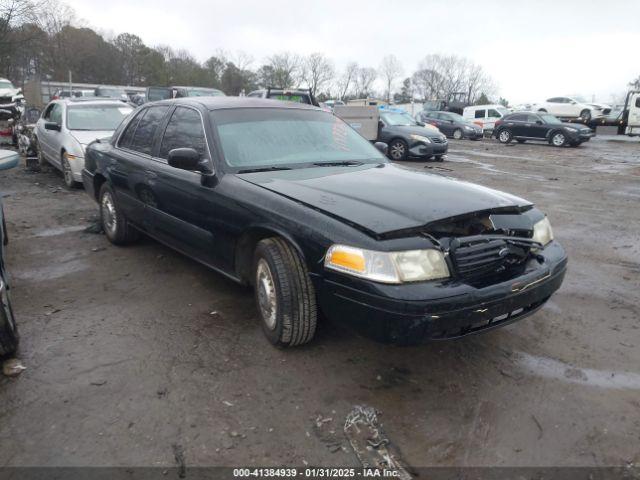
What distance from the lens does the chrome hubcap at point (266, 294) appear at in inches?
124

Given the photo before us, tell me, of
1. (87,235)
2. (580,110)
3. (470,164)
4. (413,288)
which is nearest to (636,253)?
(413,288)

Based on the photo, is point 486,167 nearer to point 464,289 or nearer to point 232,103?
point 232,103

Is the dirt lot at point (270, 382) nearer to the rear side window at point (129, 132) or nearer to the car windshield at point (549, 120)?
the rear side window at point (129, 132)

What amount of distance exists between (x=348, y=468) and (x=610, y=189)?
411 inches

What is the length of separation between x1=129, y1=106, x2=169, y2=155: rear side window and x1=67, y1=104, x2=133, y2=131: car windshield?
4329 millimetres

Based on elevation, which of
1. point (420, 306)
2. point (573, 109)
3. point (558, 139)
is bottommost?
point (420, 306)

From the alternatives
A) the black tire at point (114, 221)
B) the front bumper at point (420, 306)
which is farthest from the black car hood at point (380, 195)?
the black tire at point (114, 221)

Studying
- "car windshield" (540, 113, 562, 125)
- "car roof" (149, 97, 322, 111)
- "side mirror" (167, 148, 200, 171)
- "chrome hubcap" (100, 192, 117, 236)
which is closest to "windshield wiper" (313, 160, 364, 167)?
"car roof" (149, 97, 322, 111)

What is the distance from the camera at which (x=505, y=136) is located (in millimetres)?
24281

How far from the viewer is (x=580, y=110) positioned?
30.8 metres

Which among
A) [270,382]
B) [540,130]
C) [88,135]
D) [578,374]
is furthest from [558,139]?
[270,382]

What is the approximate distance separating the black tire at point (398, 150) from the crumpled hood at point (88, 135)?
8.68 metres

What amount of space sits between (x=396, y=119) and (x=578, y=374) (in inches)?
553

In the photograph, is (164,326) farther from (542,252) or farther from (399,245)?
(542,252)
